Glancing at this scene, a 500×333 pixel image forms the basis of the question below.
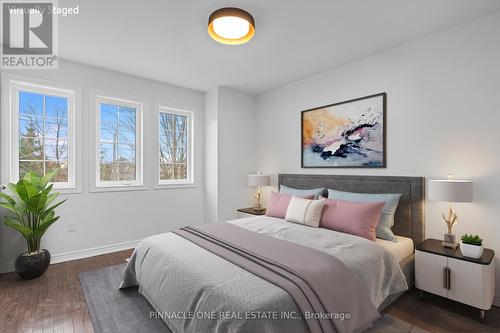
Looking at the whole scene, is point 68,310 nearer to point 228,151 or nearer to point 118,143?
point 118,143

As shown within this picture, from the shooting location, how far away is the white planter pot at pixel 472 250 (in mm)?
2039

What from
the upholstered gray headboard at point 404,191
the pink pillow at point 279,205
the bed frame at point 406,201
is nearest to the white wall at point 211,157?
the pink pillow at point 279,205

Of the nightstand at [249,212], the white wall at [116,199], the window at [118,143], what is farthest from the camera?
the nightstand at [249,212]

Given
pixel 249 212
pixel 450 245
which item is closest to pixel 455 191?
pixel 450 245

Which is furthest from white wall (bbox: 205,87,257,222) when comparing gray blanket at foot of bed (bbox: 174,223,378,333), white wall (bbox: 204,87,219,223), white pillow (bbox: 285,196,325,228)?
gray blanket at foot of bed (bbox: 174,223,378,333)

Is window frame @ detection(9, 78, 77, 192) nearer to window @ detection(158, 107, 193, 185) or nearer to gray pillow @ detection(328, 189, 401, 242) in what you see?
window @ detection(158, 107, 193, 185)

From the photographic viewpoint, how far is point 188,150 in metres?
4.57

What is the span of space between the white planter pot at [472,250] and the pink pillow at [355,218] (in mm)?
681

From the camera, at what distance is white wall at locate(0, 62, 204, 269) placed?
3230 millimetres

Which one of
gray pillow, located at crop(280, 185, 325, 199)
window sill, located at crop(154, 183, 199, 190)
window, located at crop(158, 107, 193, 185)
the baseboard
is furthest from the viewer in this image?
window, located at crop(158, 107, 193, 185)

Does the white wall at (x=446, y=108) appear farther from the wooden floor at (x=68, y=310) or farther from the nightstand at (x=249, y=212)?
the nightstand at (x=249, y=212)

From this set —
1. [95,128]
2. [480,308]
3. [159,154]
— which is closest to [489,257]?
[480,308]

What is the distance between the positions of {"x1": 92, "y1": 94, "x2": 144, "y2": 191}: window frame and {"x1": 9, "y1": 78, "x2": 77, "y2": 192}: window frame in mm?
257

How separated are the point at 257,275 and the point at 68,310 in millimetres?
1821
